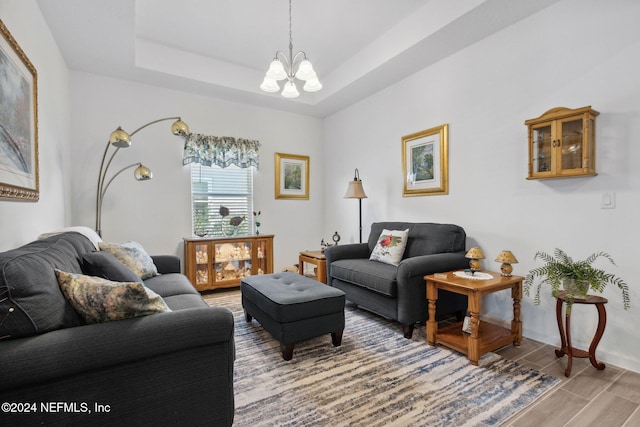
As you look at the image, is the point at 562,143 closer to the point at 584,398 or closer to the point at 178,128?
the point at 584,398

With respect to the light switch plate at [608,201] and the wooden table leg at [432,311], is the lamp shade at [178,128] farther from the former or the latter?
the light switch plate at [608,201]

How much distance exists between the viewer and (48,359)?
38.6 inches

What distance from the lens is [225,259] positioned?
4.05 m

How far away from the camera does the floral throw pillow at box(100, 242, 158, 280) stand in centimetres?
242

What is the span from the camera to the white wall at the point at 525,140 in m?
2.07

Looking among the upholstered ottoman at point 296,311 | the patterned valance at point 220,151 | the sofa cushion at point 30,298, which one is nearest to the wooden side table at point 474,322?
the upholstered ottoman at point 296,311

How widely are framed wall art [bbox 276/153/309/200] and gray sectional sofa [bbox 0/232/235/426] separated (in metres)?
3.56

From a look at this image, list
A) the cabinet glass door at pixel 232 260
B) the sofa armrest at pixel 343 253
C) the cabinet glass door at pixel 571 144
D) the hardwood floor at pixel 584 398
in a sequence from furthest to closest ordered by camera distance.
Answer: the cabinet glass door at pixel 232 260
the sofa armrest at pixel 343 253
the cabinet glass door at pixel 571 144
the hardwood floor at pixel 584 398

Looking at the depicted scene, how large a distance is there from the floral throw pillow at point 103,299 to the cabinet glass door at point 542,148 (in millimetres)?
2796

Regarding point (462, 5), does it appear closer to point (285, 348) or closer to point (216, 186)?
point (285, 348)

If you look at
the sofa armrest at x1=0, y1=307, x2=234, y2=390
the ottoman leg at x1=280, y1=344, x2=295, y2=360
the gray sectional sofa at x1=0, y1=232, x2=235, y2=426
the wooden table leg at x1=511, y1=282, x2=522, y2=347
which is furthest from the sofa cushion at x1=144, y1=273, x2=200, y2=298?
the wooden table leg at x1=511, y1=282, x2=522, y2=347

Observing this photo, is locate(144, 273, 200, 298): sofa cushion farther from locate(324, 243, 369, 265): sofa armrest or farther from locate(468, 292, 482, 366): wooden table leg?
locate(468, 292, 482, 366): wooden table leg

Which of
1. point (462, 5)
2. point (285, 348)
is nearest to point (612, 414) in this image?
point (285, 348)

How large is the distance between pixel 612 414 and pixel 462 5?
2.95 m
